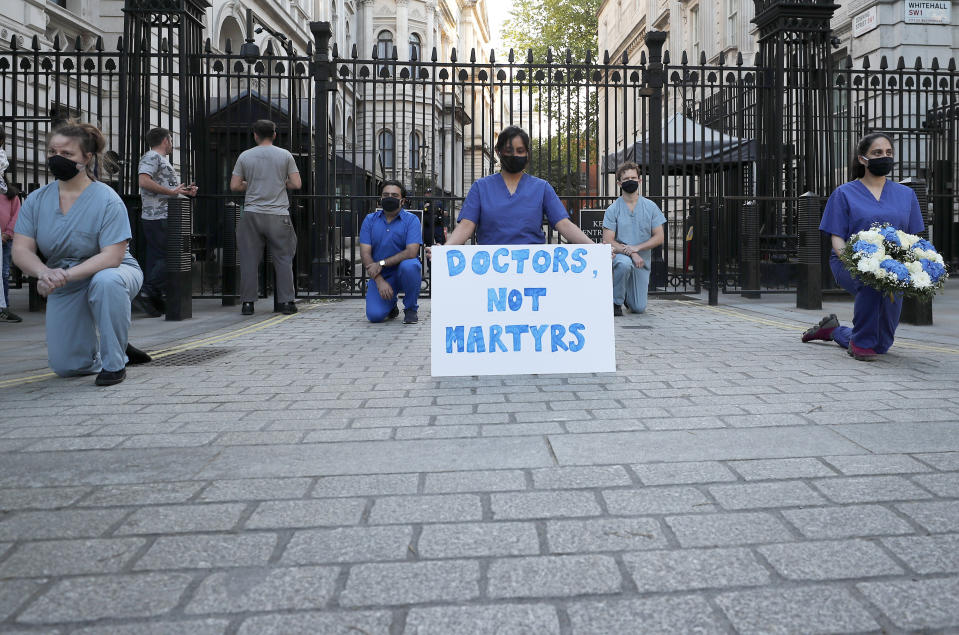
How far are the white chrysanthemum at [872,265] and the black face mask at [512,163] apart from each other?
2376 millimetres

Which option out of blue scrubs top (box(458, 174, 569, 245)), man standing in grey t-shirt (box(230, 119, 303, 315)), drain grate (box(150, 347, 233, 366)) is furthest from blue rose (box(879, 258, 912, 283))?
man standing in grey t-shirt (box(230, 119, 303, 315))

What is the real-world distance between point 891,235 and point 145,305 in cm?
749

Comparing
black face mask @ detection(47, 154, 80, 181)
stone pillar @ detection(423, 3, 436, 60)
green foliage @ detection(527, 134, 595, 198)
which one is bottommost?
black face mask @ detection(47, 154, 80, 181)

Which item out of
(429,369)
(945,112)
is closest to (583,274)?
(429,369)

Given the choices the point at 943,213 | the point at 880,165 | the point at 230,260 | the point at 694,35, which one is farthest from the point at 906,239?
the point at 694,35

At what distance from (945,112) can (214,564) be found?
15732 millimetres

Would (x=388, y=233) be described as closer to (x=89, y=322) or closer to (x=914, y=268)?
(x=89, y=322)

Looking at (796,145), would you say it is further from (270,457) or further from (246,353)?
(270,457)

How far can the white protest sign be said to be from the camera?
5.25 meters

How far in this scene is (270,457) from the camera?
329 centimetres

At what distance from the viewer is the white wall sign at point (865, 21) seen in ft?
56.6

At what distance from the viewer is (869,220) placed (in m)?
6.03

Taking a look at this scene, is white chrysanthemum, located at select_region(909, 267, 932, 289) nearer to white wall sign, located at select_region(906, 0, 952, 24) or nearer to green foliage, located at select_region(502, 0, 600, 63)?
white wall sign, located at select_region(906, 0, 952, 24)

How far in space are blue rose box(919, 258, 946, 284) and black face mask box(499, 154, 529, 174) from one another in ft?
9.24
